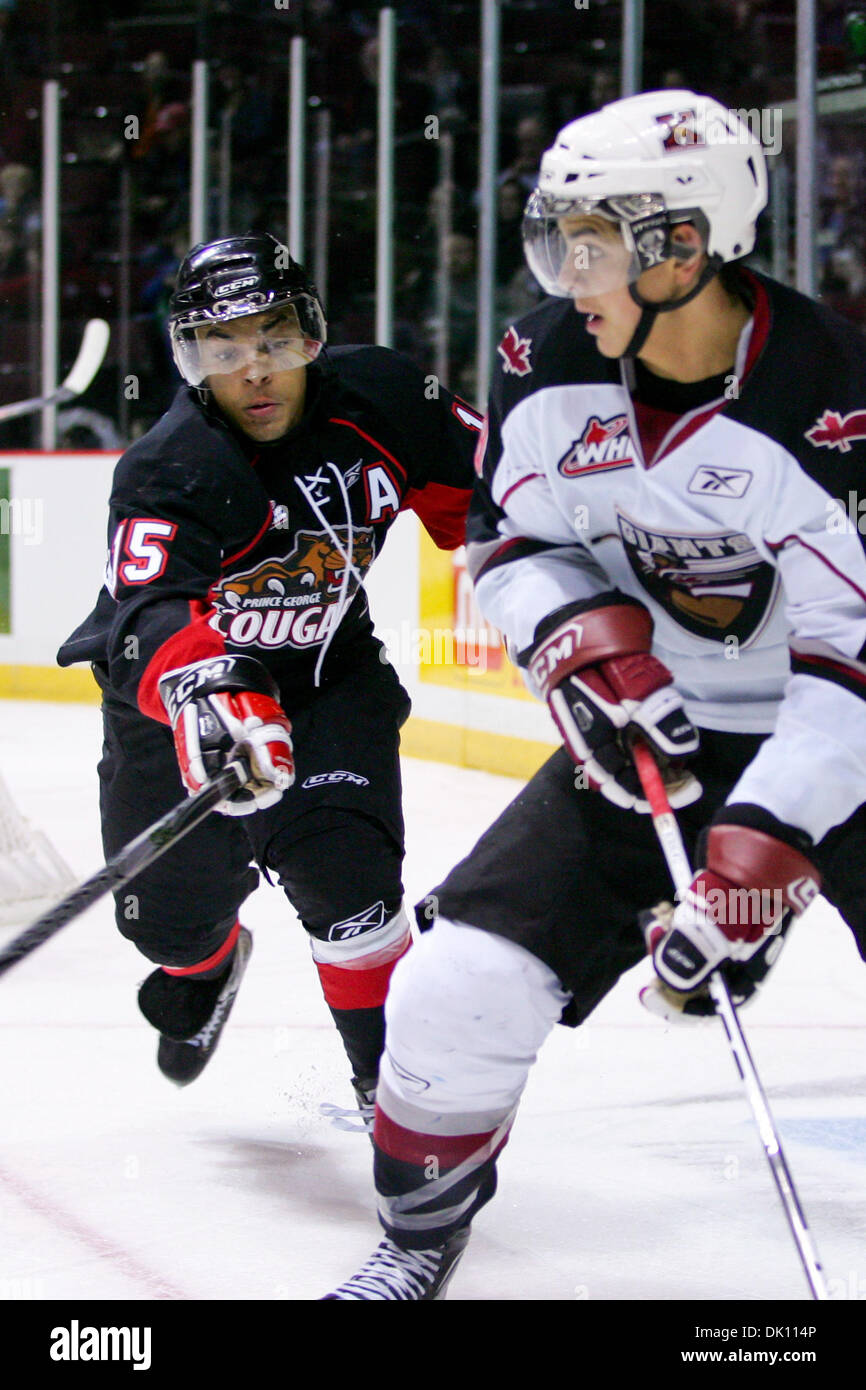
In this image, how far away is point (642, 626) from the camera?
69.6 inches

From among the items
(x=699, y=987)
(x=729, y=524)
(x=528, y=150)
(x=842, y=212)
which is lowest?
(x=699, y=987)

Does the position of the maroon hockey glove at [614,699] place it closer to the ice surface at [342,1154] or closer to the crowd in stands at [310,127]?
the ice surface at [342,1154]

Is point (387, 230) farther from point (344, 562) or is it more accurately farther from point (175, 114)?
point (344, 562)

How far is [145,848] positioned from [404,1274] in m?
0.52

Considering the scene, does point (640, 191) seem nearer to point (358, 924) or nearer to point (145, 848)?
point (145, 848)

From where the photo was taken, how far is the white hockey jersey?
1623mm

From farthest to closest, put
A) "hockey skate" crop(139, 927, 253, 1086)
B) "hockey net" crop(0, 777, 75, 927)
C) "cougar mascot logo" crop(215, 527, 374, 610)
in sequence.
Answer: "hockey net" crop(0, 777, 75, 927)
"hockey skate" crop(139, 927, 253, 1086)
"cougar mascot logo" crop(215, 527, 374, 610)

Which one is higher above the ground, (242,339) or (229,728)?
(242,339)

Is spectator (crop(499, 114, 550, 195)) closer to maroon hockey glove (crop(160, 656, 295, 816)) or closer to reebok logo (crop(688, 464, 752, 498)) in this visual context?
Answer: maroon hockey glove (crop(160, 656, 295, 816))

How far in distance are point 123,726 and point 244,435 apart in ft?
1.58

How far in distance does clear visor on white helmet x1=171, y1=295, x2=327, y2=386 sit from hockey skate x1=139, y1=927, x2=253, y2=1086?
0.89 m
